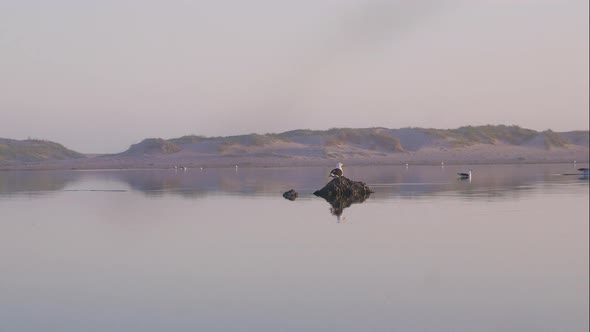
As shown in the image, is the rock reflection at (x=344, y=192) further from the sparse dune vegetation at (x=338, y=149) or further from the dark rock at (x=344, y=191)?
the sparse dune vegetation at (x=338, y=149)

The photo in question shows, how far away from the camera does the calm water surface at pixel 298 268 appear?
30.6ft

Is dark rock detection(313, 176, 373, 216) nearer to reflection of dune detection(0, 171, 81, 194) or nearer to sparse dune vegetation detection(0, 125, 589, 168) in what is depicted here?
reflection of dune detection(0, 171, 81, 194)

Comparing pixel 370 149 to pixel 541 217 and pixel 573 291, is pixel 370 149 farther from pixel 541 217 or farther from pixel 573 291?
pixel 573 291

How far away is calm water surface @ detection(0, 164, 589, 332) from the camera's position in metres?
9.33

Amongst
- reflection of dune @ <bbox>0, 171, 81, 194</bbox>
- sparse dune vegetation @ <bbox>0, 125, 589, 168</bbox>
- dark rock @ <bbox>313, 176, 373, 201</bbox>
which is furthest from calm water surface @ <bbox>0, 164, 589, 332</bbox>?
sparse dune vegetation @ <bbox>0, 125, 589, 168</bbox>

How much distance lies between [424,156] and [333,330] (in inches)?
3546

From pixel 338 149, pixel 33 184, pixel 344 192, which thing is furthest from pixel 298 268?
pixel 338 149

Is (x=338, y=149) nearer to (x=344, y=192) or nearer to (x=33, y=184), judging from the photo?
(x=33, y=184)

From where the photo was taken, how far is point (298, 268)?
503 inches

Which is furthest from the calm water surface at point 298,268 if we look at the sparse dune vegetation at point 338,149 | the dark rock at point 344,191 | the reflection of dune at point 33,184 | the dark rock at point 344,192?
the sparse dune vegetation at point 338,149

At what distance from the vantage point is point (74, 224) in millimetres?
20656

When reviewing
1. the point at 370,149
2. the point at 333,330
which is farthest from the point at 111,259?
the point at 370,149

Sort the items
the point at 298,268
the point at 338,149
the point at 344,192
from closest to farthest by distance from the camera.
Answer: the point at 298,268, the point at 344,192, the point at 338,149

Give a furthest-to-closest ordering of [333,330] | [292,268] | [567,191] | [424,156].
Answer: [424,156] < [567,191] < [292,268] < [333,330]
